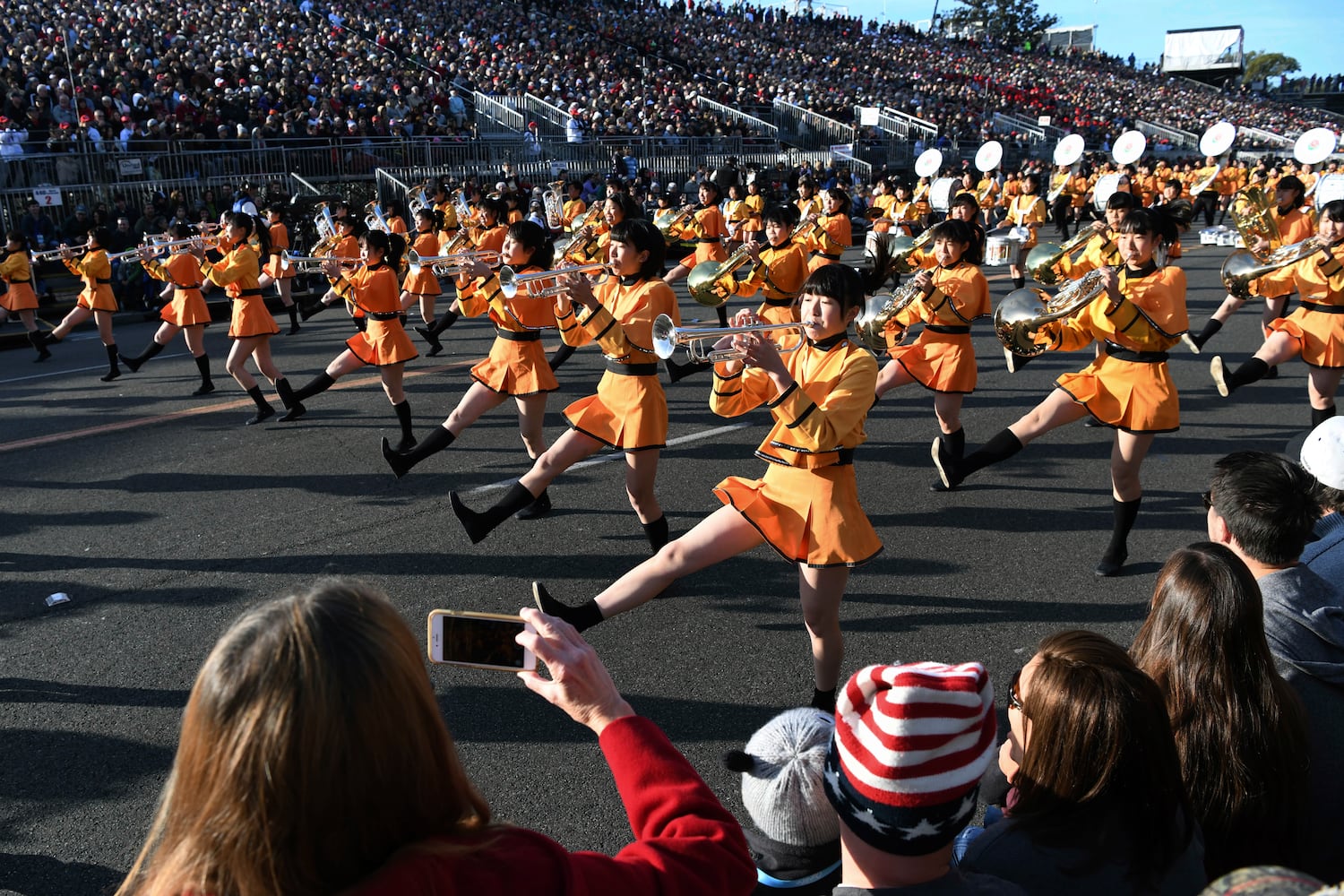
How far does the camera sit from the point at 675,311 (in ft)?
16.9

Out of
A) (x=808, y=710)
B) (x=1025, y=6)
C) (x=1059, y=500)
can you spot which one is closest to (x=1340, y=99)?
(x=1025, y=6)

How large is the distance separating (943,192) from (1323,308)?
1314cm

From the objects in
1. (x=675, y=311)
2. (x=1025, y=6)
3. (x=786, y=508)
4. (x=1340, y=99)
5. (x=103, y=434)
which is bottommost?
(x=103, y=434)

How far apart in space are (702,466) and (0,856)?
15.8 feet

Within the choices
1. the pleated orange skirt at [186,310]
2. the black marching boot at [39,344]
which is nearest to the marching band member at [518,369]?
the pleated orange skirt at [186,310]

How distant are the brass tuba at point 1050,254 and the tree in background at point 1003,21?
233 ft

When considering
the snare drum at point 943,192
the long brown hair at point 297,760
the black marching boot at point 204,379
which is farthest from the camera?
the snare drum at point 943,192

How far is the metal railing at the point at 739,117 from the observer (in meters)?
29.5

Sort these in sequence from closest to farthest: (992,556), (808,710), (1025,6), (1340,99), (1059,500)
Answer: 1. (808,710)
2. (992,556)
3. (1059,500)
4. (1340,99)
5. (1025,6)

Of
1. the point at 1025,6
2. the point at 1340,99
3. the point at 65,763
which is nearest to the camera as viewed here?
the point at 65,763

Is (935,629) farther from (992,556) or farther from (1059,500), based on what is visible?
(1059,500)

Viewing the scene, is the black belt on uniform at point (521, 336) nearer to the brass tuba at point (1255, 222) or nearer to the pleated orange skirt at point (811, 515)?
the pleated orange skirt at point (811, 515)

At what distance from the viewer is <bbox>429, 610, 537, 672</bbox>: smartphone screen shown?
5.32ft

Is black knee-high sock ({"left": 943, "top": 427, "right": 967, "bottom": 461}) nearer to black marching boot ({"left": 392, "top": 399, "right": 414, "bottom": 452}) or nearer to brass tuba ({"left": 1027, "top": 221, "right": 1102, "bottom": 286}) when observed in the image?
brass tuba ({"left": 1027, "top": 221, "right": 1102, "bottom": 286})
